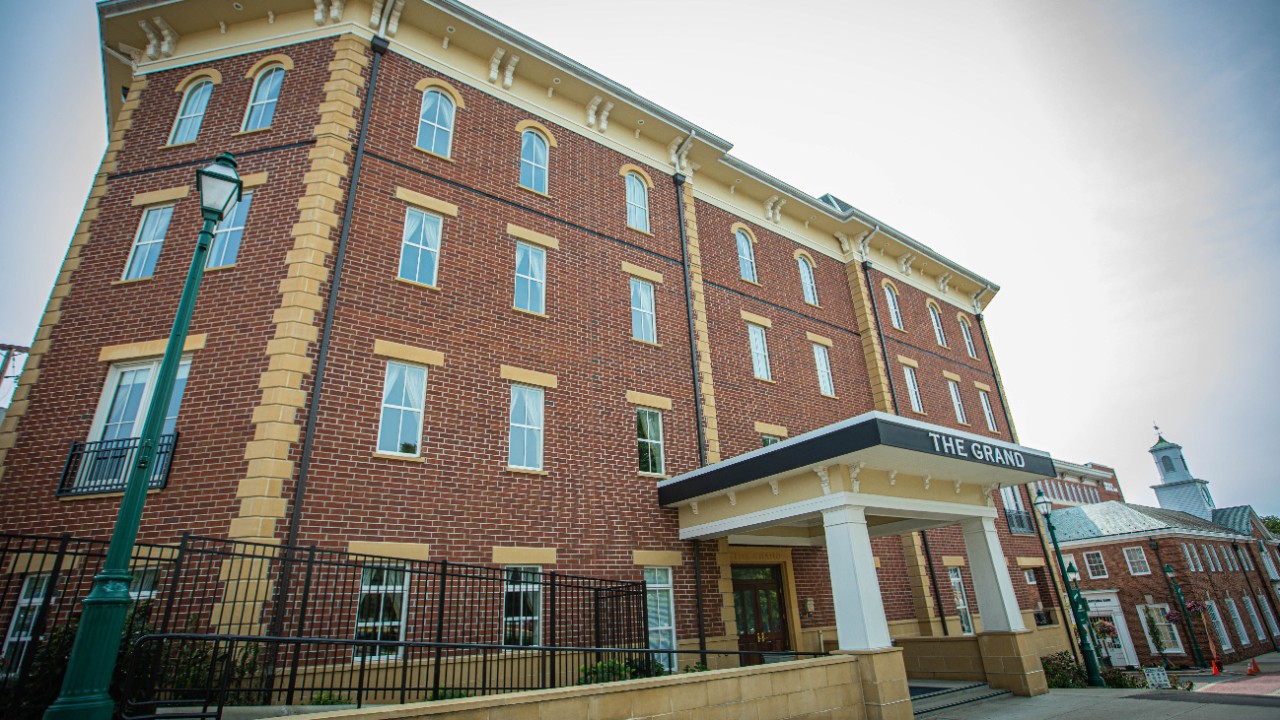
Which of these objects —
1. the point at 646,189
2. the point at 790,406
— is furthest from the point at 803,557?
the point at 646,189

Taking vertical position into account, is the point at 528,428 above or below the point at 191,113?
below

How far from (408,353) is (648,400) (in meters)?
5.62

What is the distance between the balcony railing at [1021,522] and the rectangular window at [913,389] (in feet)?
19.2

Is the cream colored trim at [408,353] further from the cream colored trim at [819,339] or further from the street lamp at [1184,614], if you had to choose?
the street lamp at [1184,614]

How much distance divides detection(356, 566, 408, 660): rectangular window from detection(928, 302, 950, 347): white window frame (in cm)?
2266

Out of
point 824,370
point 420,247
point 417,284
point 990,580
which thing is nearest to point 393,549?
point 417,284

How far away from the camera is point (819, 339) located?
19906 millimetres

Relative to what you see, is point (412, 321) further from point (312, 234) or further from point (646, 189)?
point (646, 189)

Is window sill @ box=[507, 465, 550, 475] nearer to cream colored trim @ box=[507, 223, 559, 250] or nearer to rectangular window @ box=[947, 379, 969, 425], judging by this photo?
cream colored trim @ box=[507, 223, 559, 250]

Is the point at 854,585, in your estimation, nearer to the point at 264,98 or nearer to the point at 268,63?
the point at 264,98

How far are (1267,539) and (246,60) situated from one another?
7045cm

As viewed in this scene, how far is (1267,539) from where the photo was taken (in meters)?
47.2

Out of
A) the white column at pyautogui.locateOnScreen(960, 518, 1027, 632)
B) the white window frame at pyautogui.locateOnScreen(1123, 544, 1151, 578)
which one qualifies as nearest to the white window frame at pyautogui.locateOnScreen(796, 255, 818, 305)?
the white column at pyautogui.locateOnScreen(960, 518, 1027, 632)

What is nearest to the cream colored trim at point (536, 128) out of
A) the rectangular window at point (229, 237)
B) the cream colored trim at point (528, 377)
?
the rectangular window at point (229, 237)
